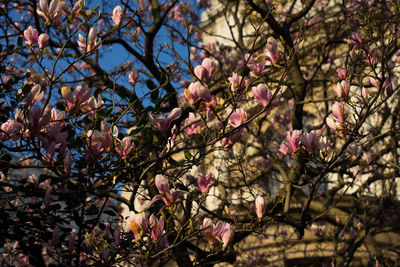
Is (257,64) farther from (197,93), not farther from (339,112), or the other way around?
(339,112)

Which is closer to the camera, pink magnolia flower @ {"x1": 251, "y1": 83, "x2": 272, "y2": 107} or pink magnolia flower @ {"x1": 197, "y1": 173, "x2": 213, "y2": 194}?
pink magnolia flower @ {"x1": 251, "y1": 83, "x2": 272, "y2": 107}

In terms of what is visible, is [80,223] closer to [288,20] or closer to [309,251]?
[288,20]

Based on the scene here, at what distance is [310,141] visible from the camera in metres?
2.47

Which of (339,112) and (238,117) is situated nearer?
(238,117)

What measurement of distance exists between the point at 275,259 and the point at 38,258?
19.3ft

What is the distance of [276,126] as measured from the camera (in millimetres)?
7441

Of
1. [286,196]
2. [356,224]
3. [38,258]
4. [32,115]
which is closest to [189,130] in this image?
[32,115]

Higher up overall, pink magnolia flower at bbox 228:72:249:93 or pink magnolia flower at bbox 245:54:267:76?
pink magnolia flower at bbox 245:54:267:76

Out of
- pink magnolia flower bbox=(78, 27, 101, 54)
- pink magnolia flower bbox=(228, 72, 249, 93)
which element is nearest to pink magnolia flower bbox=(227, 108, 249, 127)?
pink magnolia flower bbox=(228, 72, 249, 93)

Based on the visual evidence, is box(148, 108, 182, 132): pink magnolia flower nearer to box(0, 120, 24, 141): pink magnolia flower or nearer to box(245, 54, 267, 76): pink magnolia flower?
Answer: box(245, 54, 267, 76): pink magnolia flower

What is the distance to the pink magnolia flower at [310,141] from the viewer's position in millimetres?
2471

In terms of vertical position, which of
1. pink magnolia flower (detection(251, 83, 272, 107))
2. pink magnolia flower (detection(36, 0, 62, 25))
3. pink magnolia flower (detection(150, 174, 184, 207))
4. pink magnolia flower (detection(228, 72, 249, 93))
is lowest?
pink magnolia flower (detection(150, 174, 184, 207))

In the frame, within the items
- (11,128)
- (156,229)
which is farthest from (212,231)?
(11,128)

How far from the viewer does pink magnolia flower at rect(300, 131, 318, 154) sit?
8.11 ft
